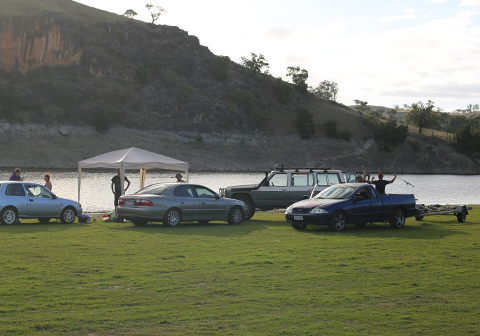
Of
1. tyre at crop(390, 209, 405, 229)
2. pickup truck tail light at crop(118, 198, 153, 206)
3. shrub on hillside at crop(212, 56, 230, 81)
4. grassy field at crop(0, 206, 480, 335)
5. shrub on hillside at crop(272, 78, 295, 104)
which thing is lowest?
grassy field at crop(0, 206, 480, 335)

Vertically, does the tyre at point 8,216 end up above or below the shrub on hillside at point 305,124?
below

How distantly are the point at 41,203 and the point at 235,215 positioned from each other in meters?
7.03

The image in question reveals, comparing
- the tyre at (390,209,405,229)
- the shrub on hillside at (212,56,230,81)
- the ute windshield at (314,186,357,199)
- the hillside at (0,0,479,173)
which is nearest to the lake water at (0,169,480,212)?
the ute windshield at (314,186,357,199)

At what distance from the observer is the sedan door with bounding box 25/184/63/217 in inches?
683

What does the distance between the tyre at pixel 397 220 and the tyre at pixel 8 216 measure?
42.9 feet

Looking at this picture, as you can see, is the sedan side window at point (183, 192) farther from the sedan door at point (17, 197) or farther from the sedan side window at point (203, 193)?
the sedan door at point (17, 197)

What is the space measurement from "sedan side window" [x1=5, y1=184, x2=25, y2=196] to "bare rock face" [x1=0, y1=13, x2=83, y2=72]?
377 ft

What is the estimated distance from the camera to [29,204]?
1725cm

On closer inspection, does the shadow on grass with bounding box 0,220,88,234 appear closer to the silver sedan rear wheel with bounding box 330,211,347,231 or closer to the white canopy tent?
the white canopy tent

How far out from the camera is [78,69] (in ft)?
407

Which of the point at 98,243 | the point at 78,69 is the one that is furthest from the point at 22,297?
the point at 78,69

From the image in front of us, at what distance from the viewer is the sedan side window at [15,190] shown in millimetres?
16859

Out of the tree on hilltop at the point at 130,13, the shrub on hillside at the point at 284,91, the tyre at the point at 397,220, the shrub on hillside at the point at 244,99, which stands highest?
the tree on hilltop at the point at 130,13

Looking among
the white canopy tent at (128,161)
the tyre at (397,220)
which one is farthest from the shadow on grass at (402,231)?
the white canopy tent at (128,161)
